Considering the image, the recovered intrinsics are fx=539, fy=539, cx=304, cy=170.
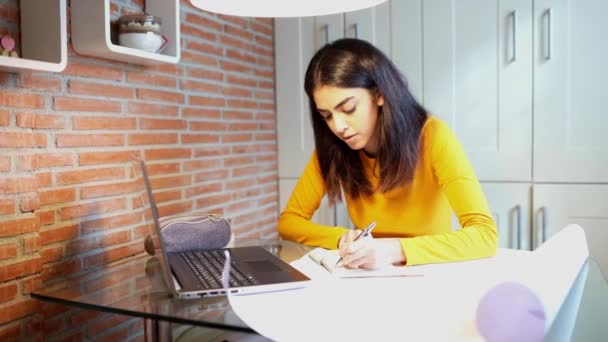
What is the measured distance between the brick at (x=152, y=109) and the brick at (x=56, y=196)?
A: 37 cm

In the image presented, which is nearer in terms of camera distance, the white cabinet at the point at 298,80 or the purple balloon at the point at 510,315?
the purple balloon at the point at 510,315

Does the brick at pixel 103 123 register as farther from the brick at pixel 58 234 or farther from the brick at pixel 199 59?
the brick at pixel 199 59

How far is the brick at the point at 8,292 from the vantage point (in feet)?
4.17

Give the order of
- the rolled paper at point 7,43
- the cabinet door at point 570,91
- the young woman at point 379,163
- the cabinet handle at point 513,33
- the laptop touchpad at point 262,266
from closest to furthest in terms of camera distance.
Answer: the laptop touchpad at point 262,266, the rolled paper at point 7,43, the young woman at point 379,163, the cabinet door at point 570,91, the cabinet handle at point 513,33

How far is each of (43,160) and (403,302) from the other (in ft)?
3.38

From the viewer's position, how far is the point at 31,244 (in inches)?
52.7

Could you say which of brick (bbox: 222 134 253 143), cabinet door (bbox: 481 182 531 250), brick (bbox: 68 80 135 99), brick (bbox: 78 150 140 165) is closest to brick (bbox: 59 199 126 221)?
brick (bbox: 78 150 140 165)

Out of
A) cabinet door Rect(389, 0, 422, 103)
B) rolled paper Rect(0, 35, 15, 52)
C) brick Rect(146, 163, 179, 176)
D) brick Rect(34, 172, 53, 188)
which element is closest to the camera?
rolled paper Rect(0, 35, 15, 52)

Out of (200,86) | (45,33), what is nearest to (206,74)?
(200,86)

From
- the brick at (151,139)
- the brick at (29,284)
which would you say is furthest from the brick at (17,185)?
the brick at (151,139)

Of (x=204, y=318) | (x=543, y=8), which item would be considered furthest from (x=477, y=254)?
(x=543, y=8)

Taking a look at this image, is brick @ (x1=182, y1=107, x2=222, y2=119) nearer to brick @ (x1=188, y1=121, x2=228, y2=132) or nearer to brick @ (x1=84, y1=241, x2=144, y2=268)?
brick @ (x1=188, y1=121, x2=228, y2=132)

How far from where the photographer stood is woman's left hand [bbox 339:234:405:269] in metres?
1.25

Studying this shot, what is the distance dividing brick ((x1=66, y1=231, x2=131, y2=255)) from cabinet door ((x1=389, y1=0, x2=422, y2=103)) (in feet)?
4.89
